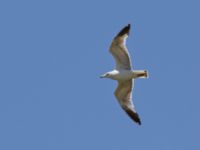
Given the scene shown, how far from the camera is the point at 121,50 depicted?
29.7 m

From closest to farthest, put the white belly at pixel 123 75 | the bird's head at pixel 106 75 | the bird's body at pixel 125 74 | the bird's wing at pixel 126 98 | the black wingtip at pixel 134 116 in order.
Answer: the bird's body at pixel 125 74, the white belly at pixel 123 75, the bird's head at pixel 106 75, the bird's wing at pixel 126 98, the black wingtip at pixel 134 116

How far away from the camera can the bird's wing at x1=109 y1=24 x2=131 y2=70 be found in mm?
29703

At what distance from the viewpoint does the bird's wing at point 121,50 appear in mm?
29703

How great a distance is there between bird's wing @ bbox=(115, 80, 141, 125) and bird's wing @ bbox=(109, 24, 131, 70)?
3.67ft

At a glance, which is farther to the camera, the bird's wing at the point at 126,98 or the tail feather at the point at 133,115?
the tail feather at the point at 133,115

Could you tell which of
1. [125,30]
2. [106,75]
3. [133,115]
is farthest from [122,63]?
[133,115]

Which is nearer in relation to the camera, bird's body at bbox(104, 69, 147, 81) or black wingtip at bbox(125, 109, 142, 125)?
bird's body at bbox(104, 69, 147, 81)

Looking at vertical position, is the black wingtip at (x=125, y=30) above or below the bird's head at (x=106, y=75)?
above

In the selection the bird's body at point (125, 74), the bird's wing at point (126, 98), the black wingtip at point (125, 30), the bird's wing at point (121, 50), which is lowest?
the bird's wing at point (126, 98)

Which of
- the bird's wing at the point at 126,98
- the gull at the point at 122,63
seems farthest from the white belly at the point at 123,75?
the bird's wing at the point at 126,98

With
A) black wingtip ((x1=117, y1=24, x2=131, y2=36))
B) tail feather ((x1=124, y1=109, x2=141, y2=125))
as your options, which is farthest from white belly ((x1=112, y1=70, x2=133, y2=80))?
tail feather ((x1=124, y1=109, x2=141, y2=125))

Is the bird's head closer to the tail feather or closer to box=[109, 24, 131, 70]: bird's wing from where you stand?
box=[109, 24, 131, 70]: bird's wing

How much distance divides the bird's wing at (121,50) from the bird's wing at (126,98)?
44.1 inches

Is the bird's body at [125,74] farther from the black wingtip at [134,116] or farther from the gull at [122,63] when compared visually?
the black wingtip at [134,116]
